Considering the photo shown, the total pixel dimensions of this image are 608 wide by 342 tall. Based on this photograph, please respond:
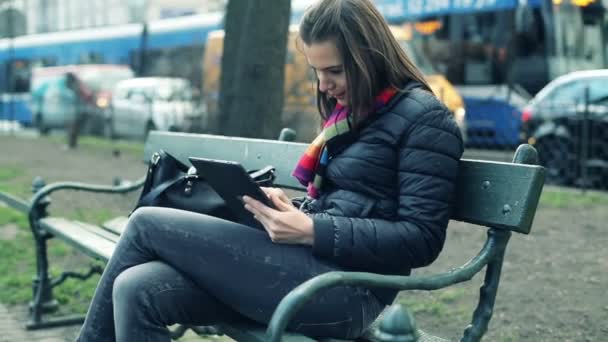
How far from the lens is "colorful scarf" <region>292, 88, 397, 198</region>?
2693mm

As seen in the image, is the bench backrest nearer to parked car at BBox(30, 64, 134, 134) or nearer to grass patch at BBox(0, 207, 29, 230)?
grass patch at BBox(0, 207, 29, 230)

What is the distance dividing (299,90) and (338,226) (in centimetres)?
1173

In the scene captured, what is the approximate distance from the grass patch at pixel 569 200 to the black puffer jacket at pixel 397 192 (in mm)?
5644

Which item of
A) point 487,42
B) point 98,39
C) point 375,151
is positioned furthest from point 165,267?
point 98,39

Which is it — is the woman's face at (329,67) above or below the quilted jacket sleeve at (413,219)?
above

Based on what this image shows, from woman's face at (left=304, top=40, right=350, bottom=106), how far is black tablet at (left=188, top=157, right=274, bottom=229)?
385 millimetres

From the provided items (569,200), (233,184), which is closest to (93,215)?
(569,200)

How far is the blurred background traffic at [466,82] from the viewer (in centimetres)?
1109

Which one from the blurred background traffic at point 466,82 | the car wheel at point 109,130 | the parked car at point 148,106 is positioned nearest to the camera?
the blurred background traffic at point 466,82

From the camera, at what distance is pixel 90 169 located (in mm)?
12117

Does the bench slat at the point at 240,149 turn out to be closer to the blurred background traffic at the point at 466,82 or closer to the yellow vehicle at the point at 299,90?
the blurred background traffic at the point at 466,82

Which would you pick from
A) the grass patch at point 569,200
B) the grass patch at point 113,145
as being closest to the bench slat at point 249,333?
the grass patch at point 569,200

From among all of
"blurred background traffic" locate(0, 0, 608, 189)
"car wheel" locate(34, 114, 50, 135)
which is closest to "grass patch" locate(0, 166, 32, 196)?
"blurred background traffic" locate(0, 0, 608, 189)

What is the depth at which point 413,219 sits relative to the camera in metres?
2.50
